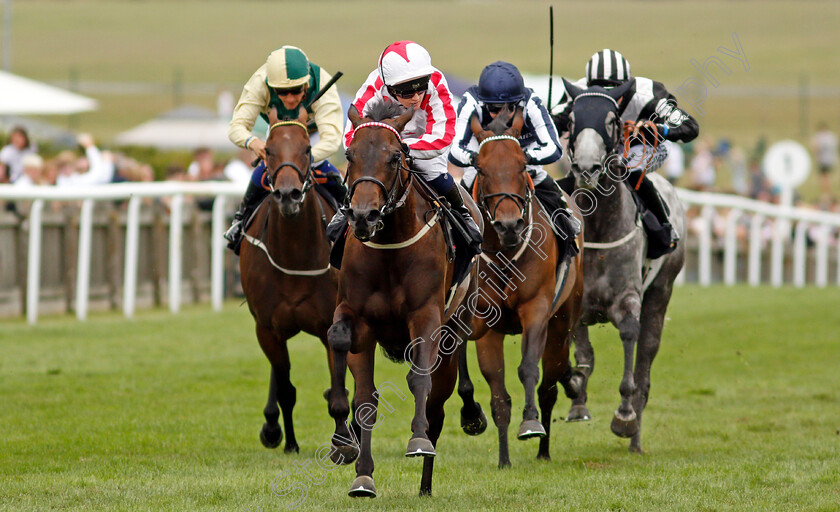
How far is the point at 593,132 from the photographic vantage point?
7.58m

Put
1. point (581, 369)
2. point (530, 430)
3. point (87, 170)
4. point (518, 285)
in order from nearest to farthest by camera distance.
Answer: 1. point (530, 430)
2. point (518, 285)
3. point (581, 369)
4. point (87, 170)

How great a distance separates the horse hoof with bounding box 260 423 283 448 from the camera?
7.84 meters

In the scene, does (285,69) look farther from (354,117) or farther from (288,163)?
(354,117)

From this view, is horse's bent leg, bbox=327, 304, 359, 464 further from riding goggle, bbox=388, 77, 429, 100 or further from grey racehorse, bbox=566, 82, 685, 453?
grey racehorse, bbox=566, 82, 685, 453

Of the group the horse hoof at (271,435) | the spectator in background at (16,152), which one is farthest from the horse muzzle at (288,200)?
the spectator in background at (16,152)

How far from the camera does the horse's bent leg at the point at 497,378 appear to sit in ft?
24.4

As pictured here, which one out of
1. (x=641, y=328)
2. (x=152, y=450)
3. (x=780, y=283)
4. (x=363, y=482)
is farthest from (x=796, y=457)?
(x=780, y=283)

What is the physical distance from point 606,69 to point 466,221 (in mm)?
2519

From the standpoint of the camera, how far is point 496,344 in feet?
24.7

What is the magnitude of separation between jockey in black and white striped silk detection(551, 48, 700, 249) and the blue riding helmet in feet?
4.19

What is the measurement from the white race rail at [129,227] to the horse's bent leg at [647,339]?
6.27 m

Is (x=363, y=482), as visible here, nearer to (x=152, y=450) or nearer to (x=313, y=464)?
(x=313, y=464)

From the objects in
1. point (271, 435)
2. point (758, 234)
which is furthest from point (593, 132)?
point (758, 234)

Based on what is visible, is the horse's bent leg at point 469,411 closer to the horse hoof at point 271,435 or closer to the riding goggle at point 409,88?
the horse hoof at point 271,435
